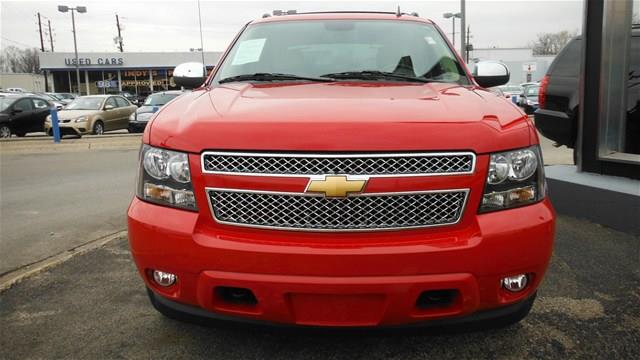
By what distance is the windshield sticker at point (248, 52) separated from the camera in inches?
135

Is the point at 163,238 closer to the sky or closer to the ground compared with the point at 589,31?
closer to the ground

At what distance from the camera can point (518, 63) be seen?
194 feet

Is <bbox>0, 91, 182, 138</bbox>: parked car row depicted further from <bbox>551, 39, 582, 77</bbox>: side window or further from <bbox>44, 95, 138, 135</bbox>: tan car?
<bbox>551, 39, 582, 77</bbox>: side window

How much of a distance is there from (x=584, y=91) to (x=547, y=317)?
2975 millimetres

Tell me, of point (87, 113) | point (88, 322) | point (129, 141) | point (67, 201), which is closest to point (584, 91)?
point (88, 322)

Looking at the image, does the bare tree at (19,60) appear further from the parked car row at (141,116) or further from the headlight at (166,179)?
the headlight at (166,179)

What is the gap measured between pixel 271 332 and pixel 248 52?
1.96 m

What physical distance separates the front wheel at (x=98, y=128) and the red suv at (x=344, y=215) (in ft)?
50.5

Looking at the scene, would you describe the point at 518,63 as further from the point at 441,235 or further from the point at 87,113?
the point at 441,235

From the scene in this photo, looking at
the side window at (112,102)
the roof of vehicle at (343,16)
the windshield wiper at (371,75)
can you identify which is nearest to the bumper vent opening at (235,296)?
the windshield wiper at (371,75)

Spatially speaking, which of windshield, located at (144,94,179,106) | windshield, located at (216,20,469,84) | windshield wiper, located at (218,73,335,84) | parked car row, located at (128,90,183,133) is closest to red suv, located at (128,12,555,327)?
windshield wiper, located at (218,73,335,84)

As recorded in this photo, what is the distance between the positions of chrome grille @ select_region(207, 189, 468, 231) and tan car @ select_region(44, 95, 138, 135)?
1541 cm

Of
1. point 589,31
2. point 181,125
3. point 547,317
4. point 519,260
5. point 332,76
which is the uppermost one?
point 589,31

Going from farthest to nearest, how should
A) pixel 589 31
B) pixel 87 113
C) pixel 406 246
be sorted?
1. pixel 87 113
2. pixel 589 31
3. pixel 406 246
